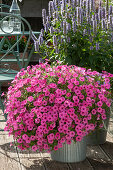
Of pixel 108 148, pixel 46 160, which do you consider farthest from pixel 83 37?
pixel 46 160

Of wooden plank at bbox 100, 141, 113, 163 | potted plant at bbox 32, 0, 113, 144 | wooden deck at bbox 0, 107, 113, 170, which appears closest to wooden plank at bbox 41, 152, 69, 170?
wooden deck at bbox 0, 107, 113, 170

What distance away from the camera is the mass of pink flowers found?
2381mm

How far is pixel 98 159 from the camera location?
8.93 feet

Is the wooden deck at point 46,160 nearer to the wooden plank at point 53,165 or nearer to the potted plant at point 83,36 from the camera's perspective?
the wooden plank at point 53,165

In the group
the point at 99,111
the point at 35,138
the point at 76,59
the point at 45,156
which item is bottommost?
the point at 45,156

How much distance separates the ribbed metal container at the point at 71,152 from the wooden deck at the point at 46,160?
4cm

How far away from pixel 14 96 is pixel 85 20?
117 cm

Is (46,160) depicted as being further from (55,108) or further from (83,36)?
→ (83,36)

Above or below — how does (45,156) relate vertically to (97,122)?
below

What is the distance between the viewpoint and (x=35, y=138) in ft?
8.04

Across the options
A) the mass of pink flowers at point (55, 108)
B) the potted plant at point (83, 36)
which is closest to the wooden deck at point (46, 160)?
the mass of pink flowers at point (55, 108)

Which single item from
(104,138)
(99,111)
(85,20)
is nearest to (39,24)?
(85,20)

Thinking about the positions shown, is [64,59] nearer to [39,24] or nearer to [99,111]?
[99,111]

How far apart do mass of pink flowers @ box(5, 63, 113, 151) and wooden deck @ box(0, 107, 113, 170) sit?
0.18 m
